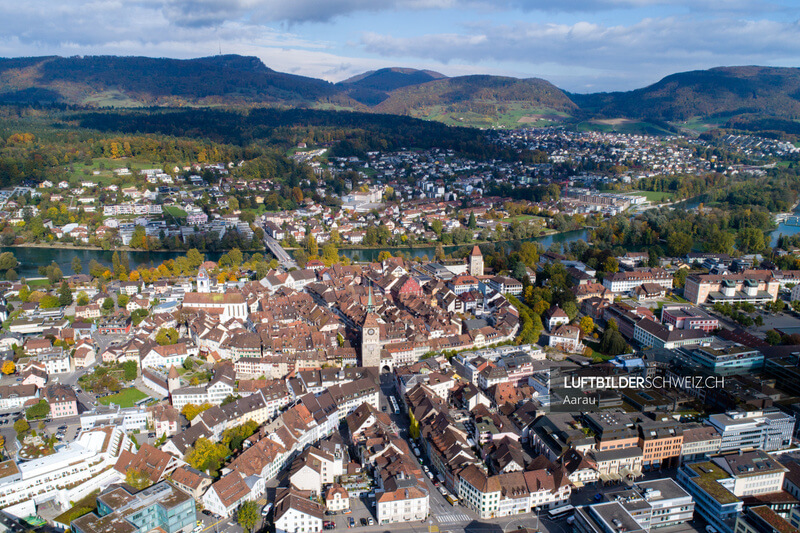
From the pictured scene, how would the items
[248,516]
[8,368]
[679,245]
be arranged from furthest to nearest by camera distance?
[679,245], [8,368], [248,516]

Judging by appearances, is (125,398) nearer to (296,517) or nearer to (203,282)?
(296,517)

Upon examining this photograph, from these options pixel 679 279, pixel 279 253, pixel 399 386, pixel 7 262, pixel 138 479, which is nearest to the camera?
pixel 138 479

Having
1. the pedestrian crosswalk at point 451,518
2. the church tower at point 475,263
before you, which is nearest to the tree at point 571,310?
the church tower at point 475,263

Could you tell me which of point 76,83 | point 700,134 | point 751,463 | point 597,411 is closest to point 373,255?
point 597,411

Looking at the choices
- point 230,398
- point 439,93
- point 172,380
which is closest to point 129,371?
point 172,380

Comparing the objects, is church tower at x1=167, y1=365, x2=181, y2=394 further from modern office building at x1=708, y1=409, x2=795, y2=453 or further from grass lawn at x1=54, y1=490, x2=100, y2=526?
modern office building at x1=708, y1=409, x2=795, y2=453

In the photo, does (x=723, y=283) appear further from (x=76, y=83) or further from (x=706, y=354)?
(x=76, y=83)

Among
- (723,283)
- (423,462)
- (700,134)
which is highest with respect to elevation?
(700,134)
